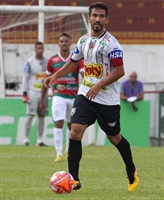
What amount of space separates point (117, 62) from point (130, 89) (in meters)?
8.79

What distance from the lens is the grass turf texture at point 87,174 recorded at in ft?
22.7

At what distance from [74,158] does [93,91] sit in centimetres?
80

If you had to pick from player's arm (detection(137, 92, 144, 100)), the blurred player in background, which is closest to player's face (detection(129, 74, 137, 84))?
the blurred player in background

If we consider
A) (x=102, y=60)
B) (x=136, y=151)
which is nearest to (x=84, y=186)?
(x=102, y=60)

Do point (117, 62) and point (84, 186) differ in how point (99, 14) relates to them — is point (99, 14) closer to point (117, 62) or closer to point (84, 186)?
point (117, 62)

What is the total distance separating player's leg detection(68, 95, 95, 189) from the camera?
711cm

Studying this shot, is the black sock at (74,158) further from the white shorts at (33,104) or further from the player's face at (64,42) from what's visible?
the white shorts at (33,104)

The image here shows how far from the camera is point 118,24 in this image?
749 inches

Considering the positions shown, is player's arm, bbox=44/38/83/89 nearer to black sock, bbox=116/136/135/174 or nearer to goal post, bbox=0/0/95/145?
black sock, bbox=116/136/135/174

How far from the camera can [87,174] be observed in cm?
910

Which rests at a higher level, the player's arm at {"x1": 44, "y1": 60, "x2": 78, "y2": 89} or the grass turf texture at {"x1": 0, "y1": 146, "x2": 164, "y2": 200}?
the player's arm at {"x1": 44, "y1": 60, "x2": 78, "y2": 89}

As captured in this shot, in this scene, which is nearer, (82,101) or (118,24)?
(82,101)

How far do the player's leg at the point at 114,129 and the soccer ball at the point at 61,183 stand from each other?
740mm

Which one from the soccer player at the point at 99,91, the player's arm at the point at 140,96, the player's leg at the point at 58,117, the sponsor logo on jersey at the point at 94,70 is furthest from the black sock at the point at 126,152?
the player's arm at the point at 140,96
